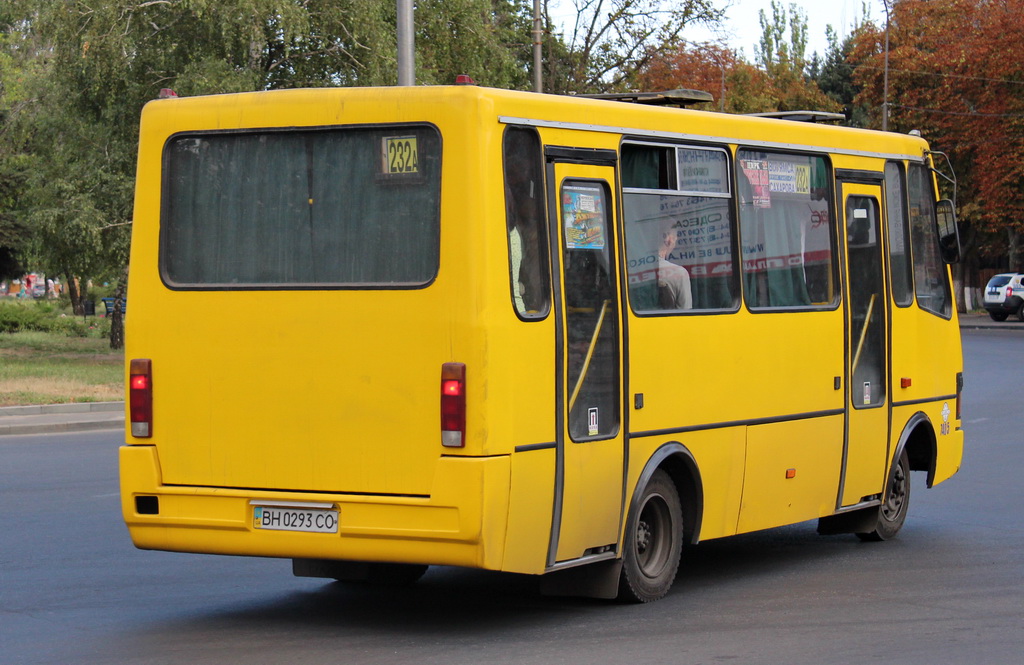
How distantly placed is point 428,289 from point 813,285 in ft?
11.8

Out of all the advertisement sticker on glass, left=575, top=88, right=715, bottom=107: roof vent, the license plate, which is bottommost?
the license plate

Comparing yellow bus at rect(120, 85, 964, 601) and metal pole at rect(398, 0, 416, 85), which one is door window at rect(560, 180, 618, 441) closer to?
yellow bus at rect(120, 85, 964, 601)

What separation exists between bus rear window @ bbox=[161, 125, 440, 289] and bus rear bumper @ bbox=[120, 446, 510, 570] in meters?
0.99

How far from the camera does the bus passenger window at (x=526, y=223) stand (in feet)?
24.7

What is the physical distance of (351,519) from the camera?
7469 mm

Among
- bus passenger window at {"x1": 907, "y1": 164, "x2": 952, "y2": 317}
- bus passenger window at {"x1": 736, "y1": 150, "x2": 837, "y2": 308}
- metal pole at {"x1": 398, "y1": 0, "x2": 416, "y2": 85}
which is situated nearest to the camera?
bus passenger window at {"x1": 736, "y1": 150, "x2": 837, "y2": 308}

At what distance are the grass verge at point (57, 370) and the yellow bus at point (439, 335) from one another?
14.7m

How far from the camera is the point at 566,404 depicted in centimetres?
777

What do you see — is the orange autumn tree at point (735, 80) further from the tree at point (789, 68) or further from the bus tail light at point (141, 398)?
the bus tail light at point (141, 398)

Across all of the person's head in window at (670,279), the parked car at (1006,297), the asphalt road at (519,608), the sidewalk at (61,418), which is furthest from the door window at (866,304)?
the parked car at (1006,297)

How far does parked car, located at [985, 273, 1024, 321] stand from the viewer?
181ft

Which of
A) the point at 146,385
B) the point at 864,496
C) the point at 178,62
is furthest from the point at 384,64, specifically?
the point at 146,385

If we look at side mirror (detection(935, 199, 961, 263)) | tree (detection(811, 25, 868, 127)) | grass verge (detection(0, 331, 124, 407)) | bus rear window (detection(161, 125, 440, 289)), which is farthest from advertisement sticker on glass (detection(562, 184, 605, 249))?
Result: tree (detection(811, 25, 868, 127))

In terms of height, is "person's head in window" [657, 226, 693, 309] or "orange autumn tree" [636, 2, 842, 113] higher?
"orange autumn tree" [636, 2, 842, 113]
